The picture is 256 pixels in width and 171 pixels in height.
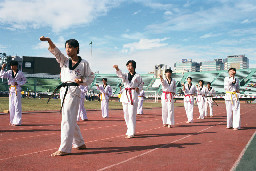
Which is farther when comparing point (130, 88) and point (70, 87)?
point (130, 88)

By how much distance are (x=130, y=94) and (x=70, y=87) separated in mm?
2695

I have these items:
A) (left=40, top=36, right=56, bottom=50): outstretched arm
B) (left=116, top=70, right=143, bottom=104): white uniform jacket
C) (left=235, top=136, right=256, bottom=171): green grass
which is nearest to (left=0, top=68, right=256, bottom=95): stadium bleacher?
(left=116, top=70, right=143, bottom=104): white uniform jacket

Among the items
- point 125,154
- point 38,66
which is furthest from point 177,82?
point 125,154

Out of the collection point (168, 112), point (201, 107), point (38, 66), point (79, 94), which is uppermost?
point (38, 66)

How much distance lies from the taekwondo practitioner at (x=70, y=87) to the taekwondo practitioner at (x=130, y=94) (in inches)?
79.3

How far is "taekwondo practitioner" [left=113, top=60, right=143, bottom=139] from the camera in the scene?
709 centimetres

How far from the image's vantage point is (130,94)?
7.23 m

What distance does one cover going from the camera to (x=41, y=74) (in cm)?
6906

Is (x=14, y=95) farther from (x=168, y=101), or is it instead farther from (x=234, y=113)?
(x=234, y=113)

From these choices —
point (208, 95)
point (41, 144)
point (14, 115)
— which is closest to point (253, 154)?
point (41, 144)

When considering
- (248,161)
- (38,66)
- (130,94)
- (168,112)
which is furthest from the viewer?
(38,66)

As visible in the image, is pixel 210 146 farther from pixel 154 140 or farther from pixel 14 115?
pixel 14 115

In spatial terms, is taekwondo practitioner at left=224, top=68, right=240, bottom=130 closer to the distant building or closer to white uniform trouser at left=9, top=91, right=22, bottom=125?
white uniform trouser at left=9, top=91, right=22, bottom=125

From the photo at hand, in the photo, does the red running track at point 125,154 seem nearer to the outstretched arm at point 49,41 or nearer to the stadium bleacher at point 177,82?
the outstretched arm at point 49,41
